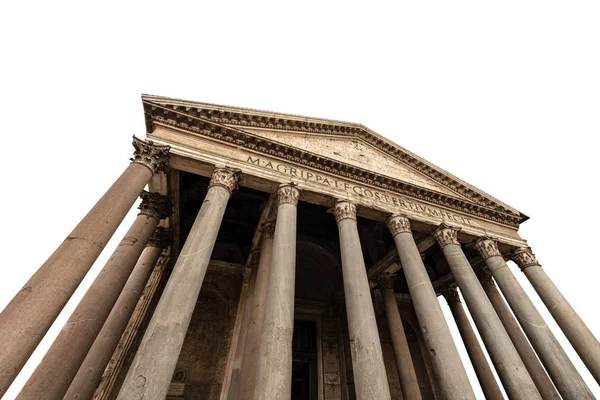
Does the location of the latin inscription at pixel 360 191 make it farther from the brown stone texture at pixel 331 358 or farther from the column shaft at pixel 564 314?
the brown stone texture at pixel 331 358

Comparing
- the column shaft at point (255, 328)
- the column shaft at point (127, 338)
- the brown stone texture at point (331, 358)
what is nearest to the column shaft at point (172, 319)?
the column shaft at point (255, 328)

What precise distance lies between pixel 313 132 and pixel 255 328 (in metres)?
6.86

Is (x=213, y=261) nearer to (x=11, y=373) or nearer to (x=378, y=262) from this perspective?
(x=378, y=262)

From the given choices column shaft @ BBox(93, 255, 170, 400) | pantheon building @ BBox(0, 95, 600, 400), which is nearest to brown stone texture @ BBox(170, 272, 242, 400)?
pantheon building @ BBox(0, 95, 600, 400)

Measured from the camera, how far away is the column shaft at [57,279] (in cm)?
329

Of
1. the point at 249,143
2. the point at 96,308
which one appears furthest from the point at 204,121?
the point at 96,308

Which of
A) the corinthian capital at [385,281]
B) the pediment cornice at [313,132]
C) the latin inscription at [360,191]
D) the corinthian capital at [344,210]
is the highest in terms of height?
the pediment cornice at [313,132]

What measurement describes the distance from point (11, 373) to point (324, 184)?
23.2ft

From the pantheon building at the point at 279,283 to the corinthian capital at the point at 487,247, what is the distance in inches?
1.7

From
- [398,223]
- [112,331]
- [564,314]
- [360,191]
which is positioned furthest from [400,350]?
[112,331]

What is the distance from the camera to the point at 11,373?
123 inches

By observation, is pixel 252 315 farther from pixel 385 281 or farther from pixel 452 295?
pixel 452 295

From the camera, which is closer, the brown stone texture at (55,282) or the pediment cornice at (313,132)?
the brown stone texture at (55,282)

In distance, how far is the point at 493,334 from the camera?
270 inches
